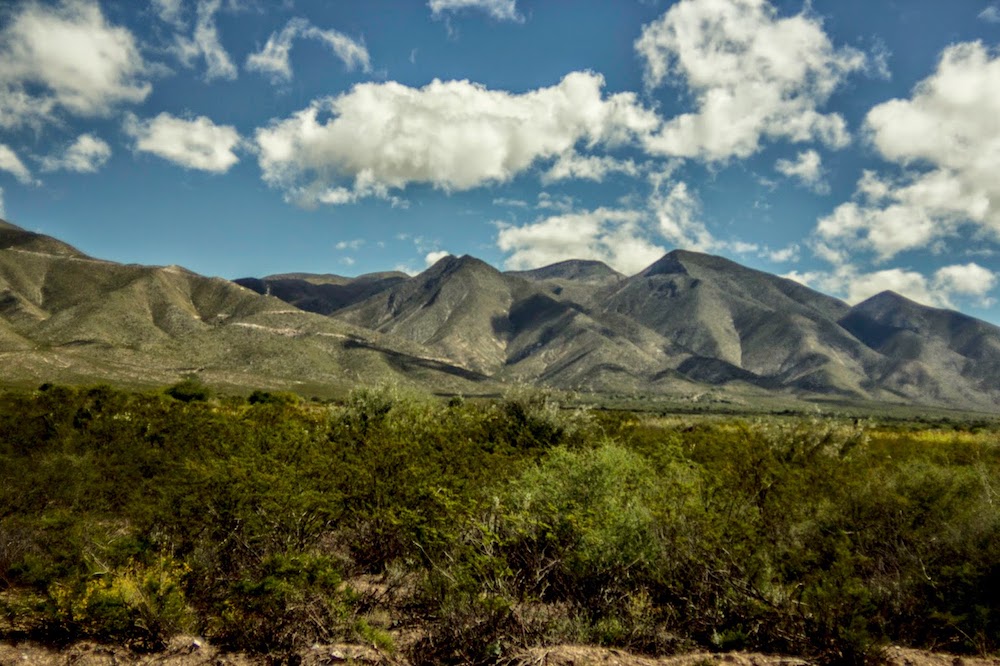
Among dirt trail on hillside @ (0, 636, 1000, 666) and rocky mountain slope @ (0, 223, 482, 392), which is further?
rocky mountain slope @ (0, 223, 482, 392)

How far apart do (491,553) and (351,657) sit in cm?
273

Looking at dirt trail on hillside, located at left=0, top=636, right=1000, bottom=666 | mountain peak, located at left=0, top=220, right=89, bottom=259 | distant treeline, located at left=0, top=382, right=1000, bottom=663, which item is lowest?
dirt trail on hillside, located at left=0, top=636, right=1000, bottom=666

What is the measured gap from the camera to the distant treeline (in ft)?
31.4

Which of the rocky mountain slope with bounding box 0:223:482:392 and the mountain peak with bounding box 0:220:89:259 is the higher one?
the mountain peak with bounding box 0:220:89:259

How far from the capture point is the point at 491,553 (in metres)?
10.4

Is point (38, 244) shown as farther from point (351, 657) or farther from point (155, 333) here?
point (351, 657)

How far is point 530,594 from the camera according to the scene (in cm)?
1036

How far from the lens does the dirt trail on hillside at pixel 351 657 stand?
8844 mm

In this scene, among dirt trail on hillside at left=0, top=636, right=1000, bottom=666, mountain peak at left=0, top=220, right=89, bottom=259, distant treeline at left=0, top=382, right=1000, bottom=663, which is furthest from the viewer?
mountain peak at left=0, top=220, right=89, bottom=259

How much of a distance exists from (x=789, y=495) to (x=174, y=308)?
163 m

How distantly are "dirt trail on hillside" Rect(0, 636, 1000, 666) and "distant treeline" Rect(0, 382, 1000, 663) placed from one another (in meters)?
0.26

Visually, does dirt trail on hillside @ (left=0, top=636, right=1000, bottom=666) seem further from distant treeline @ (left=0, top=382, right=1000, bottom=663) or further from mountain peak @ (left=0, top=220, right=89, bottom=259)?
mountain peak @ (left=0, top=220, right=89, bottom=259)

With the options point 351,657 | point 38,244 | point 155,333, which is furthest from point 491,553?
point 38,244

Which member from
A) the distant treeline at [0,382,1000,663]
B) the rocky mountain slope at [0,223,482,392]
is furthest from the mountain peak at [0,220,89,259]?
the distant treeline at [0,382,1000,663]
